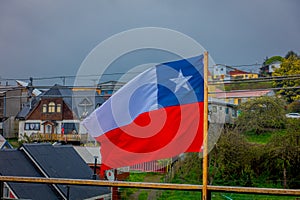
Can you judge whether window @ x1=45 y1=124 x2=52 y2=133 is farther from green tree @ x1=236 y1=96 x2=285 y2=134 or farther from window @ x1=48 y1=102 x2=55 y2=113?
green tree @ x1=236 y1=96 x2=285 y2=134

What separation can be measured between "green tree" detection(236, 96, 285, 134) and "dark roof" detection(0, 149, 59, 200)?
623 cm

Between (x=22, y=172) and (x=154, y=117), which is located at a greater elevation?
(x=154, y=117)

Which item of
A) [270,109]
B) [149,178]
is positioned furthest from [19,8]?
[270,109]

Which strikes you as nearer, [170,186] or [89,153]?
[170,186]

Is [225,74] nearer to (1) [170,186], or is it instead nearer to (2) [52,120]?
(2) [52,120]

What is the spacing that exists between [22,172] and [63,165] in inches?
49.7

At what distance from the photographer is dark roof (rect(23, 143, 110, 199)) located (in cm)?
830

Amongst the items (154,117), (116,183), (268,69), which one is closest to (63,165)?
(154,117)

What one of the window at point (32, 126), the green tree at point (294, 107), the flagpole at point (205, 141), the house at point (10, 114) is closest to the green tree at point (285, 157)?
the green tree at point (294, 107)

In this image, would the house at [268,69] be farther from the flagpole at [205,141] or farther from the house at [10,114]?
the flagpole at [205,141]

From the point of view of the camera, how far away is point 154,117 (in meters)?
3.01

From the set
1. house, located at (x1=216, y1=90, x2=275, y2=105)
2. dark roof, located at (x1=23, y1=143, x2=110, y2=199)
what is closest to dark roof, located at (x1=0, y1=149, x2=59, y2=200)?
dark roof, located at (x1=23, y1=143, x2=110, y2=199)

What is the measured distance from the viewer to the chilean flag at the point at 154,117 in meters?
2.96

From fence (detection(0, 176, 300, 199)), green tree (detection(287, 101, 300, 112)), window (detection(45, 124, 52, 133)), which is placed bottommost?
fence (detection(0, 176, 300, 199))
